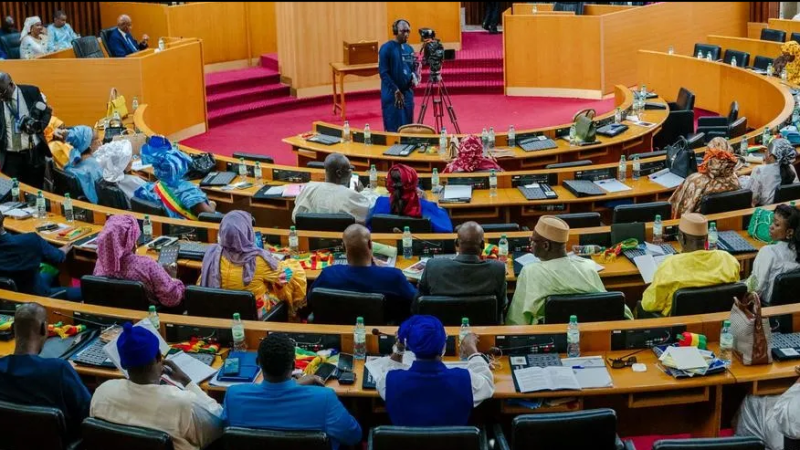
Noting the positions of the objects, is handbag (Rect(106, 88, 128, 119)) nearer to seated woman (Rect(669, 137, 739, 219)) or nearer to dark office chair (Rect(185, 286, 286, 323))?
dark office chair (Rect(185, 286, 286, 323))

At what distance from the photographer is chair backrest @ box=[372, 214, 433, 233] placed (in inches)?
313

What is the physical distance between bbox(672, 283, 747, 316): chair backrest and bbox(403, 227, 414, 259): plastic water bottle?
2100 millimetres

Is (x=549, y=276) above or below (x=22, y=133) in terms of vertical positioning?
below

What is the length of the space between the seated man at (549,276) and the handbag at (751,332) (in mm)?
846

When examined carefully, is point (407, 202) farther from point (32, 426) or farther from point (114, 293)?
point (32, 426)

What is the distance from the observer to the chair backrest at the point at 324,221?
8.00 m

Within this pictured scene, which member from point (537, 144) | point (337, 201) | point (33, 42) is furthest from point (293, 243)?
point (33, 42)

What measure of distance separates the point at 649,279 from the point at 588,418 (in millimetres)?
2599

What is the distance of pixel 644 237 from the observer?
297 inches

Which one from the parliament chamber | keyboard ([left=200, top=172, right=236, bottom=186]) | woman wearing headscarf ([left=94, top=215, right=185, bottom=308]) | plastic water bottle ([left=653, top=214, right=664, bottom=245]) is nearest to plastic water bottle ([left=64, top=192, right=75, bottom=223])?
the parliament chamber

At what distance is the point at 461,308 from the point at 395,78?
295 inches

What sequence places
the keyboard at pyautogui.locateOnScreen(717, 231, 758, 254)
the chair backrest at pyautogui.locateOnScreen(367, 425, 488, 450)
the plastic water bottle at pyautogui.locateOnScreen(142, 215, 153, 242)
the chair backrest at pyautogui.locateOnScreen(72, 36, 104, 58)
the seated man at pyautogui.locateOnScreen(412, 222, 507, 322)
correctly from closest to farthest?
the chair backrest at pyautogui.locateOnScreen(367, 425, 488, 450) < the seated man at pyautogui.locateOnScreen(412, 222, 507, 322) < the keyboard at pyautogui.locateOnScreen(717, 231, 758, 254) < the plastic water bottle at pyautogui.locateOnScreen(142, 215, 153, 242) < the chair backrest at pyautogui.locateOnScreen(72, 36, 104, 58)

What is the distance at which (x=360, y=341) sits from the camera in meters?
5.69

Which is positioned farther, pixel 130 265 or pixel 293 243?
pixel 293 243
